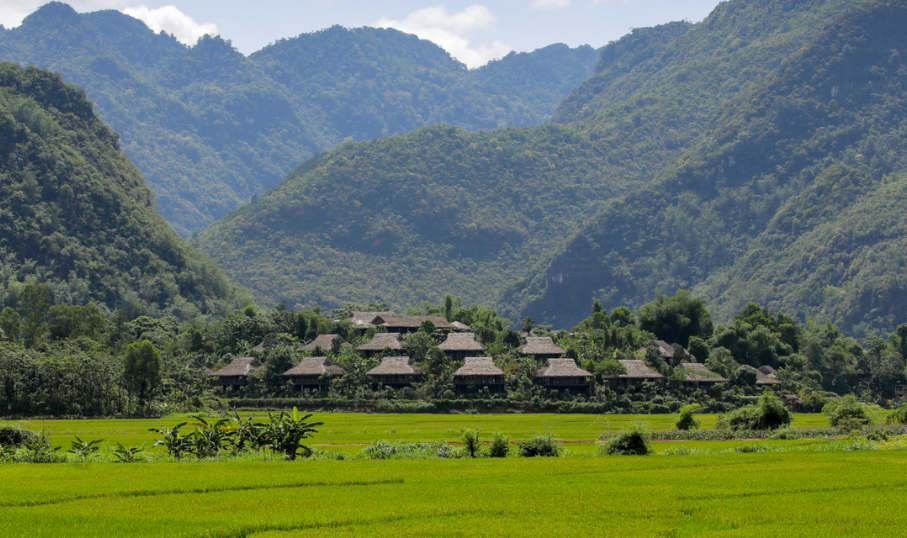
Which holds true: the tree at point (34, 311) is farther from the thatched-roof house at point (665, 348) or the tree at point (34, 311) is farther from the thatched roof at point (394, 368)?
the thatched-roof house at point (665, 348)

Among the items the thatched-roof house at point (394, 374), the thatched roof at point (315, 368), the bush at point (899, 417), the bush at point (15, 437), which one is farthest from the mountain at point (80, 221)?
the bush at point (899, 417)

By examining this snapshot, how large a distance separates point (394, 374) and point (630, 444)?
140 feet

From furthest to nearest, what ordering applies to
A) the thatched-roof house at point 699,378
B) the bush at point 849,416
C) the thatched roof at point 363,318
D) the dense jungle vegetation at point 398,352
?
1. the thatched roof at point 363,318
2. the thatched-roof house at point 699,378
3. the dense jungle vegetation at point 398,352
4. the bush at point 849,416

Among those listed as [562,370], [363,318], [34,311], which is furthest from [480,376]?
[34,311]

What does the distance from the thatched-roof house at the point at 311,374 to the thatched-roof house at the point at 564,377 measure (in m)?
16.9

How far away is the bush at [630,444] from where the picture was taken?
3234cm

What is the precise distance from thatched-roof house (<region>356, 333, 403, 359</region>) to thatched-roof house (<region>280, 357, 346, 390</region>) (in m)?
7.21

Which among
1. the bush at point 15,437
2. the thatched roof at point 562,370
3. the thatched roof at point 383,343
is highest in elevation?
the thatched roof at point 383,343

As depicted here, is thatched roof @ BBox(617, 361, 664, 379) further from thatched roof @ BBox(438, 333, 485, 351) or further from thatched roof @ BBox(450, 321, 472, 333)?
thatched roof @ BBox(450, 321, 472, 333)

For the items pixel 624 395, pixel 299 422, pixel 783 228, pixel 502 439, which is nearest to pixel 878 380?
pixel 624 395

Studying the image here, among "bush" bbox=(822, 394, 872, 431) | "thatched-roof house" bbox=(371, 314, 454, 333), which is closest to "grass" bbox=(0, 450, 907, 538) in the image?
"bush" bbox=(822, 394, 872, 431)

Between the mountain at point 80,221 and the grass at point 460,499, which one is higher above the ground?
the mountain at point 80,221

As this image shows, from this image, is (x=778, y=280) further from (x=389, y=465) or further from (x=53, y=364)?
(x=389, y=465)

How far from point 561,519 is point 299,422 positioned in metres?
14.6
